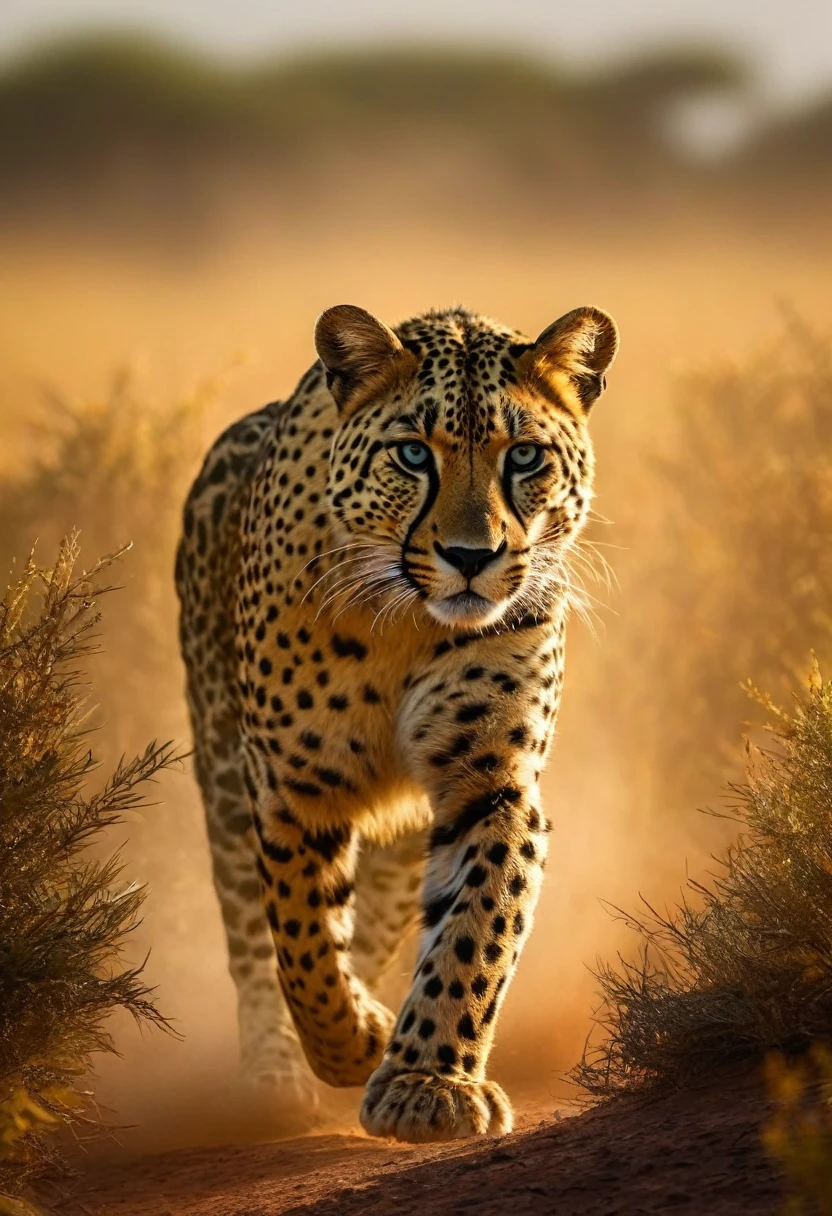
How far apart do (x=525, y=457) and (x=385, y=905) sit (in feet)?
8.73

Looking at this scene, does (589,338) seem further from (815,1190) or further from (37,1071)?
(815,1190)

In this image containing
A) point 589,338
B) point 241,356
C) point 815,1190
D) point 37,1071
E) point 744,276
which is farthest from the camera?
point 744,276

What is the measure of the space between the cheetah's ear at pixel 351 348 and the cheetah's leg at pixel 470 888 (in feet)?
3.03

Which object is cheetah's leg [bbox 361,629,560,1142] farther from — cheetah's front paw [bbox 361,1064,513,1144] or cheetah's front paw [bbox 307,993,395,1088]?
cheetah's front paw [bbox 307,993,395,1088]

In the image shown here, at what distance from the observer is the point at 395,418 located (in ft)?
17.8

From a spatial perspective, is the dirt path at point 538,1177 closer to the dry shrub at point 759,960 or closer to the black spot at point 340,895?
the dry shrub at point 759,960

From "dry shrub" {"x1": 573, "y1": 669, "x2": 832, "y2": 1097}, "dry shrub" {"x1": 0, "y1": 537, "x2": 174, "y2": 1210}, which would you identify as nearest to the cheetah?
"dry shrub" {"x1": 573, "y1": 669, "x2": 832, "y2": 1097}

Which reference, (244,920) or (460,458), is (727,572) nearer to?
(244,920)

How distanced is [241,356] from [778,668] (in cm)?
420

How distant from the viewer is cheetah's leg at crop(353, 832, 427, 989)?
24.1 ft

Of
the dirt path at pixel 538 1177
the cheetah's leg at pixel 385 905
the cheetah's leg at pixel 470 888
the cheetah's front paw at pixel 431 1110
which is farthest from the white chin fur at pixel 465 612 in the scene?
the cheetah's leg at pixel 385 905

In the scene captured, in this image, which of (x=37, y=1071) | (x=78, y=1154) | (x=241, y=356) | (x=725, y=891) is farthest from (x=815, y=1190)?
(x=241, y=356)

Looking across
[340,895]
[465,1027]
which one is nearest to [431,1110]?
[465,1027]

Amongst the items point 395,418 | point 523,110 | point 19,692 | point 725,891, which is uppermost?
point 523,110
